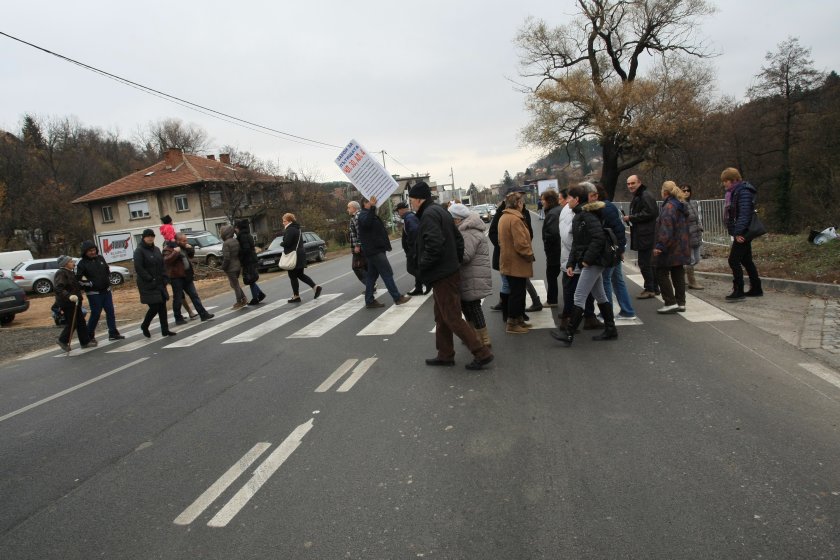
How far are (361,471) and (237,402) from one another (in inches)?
86.0

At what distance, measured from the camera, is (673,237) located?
23.9 feet

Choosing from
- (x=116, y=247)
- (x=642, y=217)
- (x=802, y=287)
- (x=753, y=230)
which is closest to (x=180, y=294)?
(x=642, y=217)

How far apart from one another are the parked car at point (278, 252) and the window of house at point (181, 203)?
2138cm

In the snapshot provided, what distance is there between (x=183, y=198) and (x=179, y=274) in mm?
36317

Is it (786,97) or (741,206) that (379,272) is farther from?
(786,97)

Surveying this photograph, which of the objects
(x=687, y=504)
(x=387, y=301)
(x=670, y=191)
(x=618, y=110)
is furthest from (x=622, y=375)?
(x=618, y=110)

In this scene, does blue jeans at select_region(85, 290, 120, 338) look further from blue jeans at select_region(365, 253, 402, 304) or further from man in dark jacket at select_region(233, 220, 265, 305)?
blue jeans at select_region(365, 253, 402, 304)

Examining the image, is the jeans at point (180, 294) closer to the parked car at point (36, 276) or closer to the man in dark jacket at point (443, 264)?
the man in dark jacket at point (443, 264)

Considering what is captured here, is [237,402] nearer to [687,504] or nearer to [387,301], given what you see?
[687,504]

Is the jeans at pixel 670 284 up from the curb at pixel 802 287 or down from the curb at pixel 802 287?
up

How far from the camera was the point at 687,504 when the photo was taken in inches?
117

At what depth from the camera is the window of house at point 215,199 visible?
4312 cm

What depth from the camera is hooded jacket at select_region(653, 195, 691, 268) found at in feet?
23.9

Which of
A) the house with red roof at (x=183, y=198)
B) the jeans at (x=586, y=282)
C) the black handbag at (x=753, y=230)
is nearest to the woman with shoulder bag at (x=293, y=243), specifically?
the jeans at (x=586, y=282)
